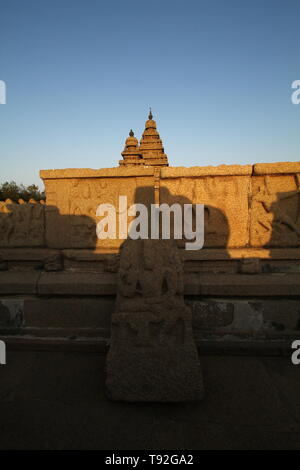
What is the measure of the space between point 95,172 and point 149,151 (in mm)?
15720

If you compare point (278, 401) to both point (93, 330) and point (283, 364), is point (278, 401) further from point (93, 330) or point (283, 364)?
point (93, 330)

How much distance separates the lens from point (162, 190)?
3516 mm

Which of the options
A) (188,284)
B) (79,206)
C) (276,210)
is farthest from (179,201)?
(79,206)

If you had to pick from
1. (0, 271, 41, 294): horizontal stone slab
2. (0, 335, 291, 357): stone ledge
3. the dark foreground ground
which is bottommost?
the dark foreground ground

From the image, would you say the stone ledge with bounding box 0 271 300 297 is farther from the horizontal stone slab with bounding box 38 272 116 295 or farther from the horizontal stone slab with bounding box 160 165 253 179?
the horizontal stone slab with bounding box 160 165 253 179

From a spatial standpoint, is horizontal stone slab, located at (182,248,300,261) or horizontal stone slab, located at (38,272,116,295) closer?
horizontal stone slab, located at (38,272,116,295)

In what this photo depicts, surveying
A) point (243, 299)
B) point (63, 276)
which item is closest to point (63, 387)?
point (63, 276)

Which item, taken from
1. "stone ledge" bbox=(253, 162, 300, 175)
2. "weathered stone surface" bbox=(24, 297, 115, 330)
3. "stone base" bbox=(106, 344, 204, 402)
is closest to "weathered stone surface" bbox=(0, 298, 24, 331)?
"weathered stone surface" bbox=(24, 297, 115, 330)

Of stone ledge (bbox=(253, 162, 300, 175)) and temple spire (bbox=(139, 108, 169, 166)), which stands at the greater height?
temple spire (bbox=(139, 108, 169, 166))

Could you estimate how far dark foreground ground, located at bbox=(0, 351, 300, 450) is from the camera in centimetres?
160

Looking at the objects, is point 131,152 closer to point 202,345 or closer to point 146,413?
point 202,345

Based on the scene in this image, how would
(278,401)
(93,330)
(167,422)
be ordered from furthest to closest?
1. (93,330)
2. (278,401)
3. (167,422)

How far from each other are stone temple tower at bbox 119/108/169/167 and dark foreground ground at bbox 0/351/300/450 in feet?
53.2

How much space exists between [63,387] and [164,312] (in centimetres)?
104
